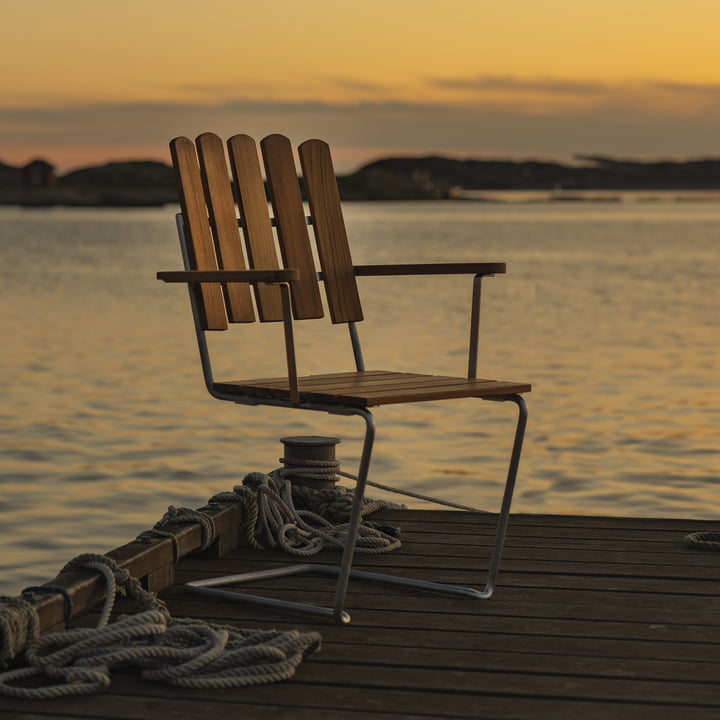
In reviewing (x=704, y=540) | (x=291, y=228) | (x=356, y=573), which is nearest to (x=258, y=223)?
(x=291, y=228)

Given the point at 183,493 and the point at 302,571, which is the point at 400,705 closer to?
the point at 302,571

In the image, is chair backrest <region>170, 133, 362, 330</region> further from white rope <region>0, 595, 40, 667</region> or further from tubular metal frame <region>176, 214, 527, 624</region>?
white rope <region>0, 595, 40, 667</region>

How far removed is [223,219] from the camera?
3.48m

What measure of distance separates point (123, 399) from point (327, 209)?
296 inches

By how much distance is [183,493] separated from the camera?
7.28m

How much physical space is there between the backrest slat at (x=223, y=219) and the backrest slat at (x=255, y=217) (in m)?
0.06

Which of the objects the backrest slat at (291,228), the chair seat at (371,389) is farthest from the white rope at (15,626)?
the backrest slat at (291,228)

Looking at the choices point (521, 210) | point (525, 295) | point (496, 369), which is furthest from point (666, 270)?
point (521, 210)

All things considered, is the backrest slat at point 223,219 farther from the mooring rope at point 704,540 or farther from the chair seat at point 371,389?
the mooring rope at point 704,540

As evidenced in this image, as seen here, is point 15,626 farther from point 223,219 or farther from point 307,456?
point 307,456

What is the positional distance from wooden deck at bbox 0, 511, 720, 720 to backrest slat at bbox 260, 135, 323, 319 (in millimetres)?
716

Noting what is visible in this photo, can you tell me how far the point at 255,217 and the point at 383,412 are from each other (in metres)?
5.88

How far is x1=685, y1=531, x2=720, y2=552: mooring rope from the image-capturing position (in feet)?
11.9

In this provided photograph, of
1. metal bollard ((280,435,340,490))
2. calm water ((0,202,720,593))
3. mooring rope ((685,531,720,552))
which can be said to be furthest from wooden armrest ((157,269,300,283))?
calm water ((0,202,720,593))
